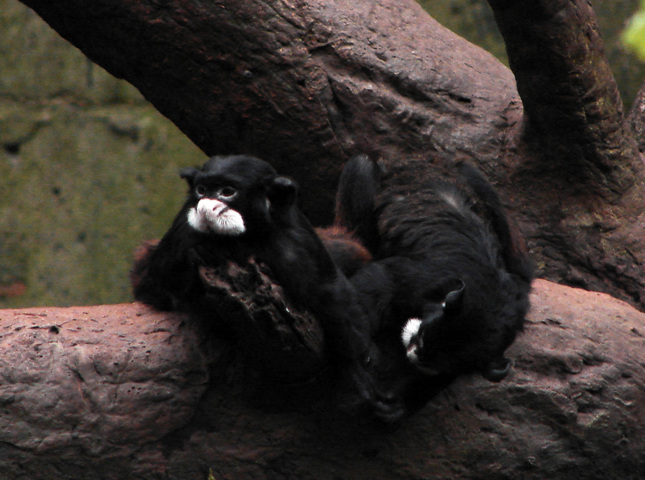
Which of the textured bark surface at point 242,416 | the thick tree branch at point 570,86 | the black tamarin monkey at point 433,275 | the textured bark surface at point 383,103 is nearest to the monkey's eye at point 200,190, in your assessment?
the textured bark surface at point 242,416

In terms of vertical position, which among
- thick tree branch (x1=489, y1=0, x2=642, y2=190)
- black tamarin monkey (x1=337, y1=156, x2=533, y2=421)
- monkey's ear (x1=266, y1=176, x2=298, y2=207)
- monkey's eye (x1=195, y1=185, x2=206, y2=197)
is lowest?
black tamarin monkey (x1=337, y1=156, x2=533, y2=421)

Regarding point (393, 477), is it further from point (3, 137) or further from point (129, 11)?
point (3, 137)

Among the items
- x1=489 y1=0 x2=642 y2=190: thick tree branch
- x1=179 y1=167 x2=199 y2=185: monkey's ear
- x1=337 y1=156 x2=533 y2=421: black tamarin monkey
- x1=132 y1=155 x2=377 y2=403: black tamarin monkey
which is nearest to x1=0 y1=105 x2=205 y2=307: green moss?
x1=337 y1=156 x2=533 y2=421: black tamarin monkey

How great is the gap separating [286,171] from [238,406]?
1.92m

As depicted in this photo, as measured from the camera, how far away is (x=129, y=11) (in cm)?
468

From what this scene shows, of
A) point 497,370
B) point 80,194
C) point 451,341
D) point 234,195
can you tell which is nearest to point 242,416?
point 451,341

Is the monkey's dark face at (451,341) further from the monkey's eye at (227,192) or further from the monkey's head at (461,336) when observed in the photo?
the monkey's eye at (227,192)

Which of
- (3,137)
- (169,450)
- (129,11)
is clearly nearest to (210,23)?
(129,11)

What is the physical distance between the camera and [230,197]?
10.3 feet

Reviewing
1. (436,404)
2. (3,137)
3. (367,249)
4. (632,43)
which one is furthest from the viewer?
(3,137)

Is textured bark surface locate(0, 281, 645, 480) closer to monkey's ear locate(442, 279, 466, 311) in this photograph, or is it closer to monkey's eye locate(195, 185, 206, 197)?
monkey's ear locate(442, 279, 466, 311)

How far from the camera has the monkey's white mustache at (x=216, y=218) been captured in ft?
10.0

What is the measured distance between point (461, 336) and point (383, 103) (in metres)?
1.90

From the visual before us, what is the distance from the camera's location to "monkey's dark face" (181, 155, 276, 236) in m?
3.08
